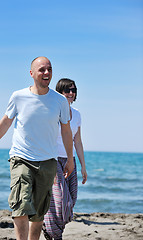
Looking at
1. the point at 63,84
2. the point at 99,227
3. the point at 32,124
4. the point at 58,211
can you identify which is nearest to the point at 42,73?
the point at 32,124

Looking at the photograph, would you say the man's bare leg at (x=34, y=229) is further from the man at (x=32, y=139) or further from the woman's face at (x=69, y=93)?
the woman's face at (x=69, y=93)

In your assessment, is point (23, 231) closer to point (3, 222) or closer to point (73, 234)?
point (73, 234)

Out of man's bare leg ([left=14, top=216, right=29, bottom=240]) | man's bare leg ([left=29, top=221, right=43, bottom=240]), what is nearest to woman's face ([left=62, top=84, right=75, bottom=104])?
man's bare leg ([left=29, top=221, right=43, bottom=240])

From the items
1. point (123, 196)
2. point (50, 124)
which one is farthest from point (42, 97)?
point (123, 196)

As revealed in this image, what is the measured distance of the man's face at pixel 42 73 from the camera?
12.2ft

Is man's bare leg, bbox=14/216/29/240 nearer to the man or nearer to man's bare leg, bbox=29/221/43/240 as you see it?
the man

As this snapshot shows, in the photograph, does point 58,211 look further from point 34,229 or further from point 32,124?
point 32,124

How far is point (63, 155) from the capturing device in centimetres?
474

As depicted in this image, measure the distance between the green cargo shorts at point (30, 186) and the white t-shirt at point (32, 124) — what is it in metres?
0.08

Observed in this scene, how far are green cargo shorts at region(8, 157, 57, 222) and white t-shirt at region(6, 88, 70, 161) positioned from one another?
84 millimetres

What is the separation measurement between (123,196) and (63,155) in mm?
9471

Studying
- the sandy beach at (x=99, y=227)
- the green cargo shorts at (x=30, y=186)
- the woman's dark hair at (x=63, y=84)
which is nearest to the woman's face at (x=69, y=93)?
the woman's dark hair at (x=63, y=84)

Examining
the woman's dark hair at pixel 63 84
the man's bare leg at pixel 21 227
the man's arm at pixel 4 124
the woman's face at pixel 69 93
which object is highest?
the woman's dark hair at pixel 63 84

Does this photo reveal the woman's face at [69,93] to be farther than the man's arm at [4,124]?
Yes
